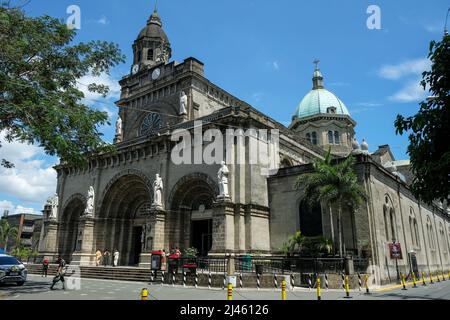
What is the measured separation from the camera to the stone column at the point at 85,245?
3279cm

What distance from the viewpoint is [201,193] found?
95.1ft

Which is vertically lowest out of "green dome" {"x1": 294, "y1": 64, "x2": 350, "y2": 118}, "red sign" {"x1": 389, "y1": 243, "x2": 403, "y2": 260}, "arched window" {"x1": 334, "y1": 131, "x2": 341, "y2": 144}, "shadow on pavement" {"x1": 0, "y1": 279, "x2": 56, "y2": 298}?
"shadow on pavement" {"x1": 0, "y1": 279, "x2": 56, "y2": 298}

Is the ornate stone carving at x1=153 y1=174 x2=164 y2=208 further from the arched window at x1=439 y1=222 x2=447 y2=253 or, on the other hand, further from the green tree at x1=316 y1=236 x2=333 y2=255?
the arched window at x1=439 y1=222 x2=447 y2=253

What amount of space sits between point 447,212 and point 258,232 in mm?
31533

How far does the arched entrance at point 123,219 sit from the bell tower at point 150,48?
14.8 meters

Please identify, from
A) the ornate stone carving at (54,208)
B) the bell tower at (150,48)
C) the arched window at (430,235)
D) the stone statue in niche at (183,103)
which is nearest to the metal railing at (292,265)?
the stone statue in niche at (183,103)

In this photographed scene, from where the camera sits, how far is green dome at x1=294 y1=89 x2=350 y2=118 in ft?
170

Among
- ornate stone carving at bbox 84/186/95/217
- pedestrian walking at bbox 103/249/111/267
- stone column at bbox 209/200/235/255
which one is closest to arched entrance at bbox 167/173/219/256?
stone column at bbox 209/200/235/255

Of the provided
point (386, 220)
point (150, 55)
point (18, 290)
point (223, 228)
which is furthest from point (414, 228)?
point (150, 55)

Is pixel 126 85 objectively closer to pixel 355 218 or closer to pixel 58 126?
pixel 58 126

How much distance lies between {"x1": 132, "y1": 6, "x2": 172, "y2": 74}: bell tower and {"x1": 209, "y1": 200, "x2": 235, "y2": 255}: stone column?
2277 centimetres

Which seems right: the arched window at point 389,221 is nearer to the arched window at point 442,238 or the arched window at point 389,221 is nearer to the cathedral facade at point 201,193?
the cathedral facade at point 201,193

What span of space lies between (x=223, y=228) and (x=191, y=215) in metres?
6.00
